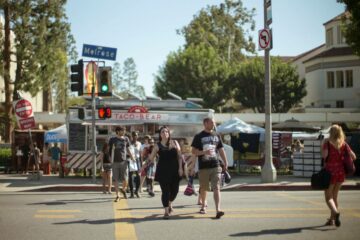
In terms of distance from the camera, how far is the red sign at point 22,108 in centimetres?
2182

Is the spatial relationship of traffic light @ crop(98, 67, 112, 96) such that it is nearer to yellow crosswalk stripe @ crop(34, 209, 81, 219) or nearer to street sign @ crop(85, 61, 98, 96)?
street sign @ crop(85, 61, 98, 96)

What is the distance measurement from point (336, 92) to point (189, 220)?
154ft

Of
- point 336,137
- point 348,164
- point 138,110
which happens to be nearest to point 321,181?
point 348,164

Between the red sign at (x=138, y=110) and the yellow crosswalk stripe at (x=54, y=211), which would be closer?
the yellow crosswalk stripe at (x=54, y=211)

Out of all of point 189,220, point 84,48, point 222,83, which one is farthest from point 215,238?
point 222,83

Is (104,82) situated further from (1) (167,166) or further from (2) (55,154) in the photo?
(1) (167,166)

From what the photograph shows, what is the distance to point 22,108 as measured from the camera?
21.9 m

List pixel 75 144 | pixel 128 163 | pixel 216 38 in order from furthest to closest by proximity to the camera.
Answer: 1. pixel 216 38
2. pixel 75 144
3. pixel 128 163

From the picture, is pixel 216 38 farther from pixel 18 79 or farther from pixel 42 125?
pixel 18 79

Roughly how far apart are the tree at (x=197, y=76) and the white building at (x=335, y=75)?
367 inches

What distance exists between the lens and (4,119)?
Result: 110ft

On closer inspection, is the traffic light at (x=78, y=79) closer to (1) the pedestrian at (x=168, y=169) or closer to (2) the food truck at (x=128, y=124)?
(2) the food truck at (x=128, y=124)

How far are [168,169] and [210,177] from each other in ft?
2.74

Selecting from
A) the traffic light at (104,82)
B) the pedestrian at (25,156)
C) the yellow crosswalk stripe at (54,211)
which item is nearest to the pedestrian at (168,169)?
the yellow crosswalk stripe at (54,211)
